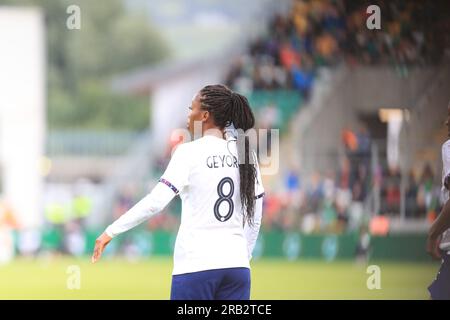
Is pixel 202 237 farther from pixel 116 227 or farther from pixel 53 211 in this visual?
pixel 53 211

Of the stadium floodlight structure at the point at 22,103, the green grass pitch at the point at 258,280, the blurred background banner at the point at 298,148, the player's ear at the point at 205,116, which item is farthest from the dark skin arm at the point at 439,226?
the stadium floodlight structure at the point at 22,103

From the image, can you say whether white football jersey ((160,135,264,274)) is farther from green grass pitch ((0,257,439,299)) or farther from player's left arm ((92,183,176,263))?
green grass pitch ((0,257,439,299))

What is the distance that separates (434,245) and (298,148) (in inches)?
669

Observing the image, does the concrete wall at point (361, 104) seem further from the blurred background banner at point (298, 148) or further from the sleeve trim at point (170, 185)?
the sleeve trim at point (170, 185)

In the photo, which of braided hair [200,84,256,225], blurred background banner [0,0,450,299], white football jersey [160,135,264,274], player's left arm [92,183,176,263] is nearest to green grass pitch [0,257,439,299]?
blurred background banner [0,0,450,299]

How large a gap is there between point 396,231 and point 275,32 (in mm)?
10962

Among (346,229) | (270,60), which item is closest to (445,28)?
(346,229)

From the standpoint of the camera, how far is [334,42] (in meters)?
21.8

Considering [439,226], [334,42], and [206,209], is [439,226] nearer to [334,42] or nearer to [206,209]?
[206,209]

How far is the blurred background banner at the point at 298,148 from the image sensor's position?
40.2 feet

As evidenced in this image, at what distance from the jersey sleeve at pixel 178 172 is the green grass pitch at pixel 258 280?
21.2 feet

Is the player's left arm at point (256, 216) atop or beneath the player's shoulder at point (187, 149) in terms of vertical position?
beneath

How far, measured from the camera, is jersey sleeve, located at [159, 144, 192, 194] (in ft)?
18.6

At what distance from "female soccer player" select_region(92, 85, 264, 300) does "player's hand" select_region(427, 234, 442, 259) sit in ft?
3.23
